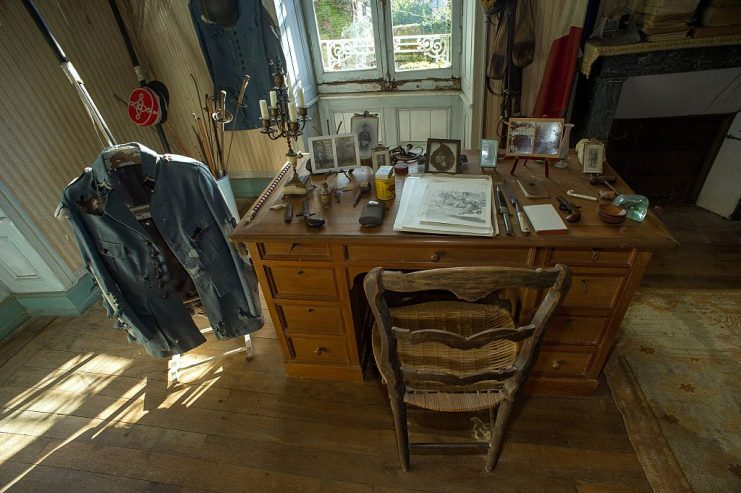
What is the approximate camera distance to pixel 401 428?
46.4 inches

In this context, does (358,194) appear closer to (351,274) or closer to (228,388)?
(351,274)

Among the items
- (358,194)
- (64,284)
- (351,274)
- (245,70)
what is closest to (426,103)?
(245,70)

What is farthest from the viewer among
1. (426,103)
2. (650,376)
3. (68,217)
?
Answer: (426,103)

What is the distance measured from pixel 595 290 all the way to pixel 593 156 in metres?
0.51

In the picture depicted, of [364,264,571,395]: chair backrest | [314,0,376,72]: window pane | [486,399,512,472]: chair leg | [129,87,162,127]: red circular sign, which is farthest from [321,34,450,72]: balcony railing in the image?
[486,399,512,472]: chair leg

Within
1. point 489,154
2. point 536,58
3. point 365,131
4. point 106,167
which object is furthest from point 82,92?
point 536,58

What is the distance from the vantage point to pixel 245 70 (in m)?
2.60

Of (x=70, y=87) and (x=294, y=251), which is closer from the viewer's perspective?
(x=294, y=251)

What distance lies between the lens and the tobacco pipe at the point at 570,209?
1.14 metres

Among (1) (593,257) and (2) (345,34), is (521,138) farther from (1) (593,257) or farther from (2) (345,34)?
(2) (345,34)

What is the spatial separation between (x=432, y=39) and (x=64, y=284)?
3120 mm

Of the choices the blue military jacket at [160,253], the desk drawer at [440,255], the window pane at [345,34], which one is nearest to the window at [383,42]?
the window pane at [345,34]

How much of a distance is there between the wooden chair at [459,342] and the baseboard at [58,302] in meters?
2.12

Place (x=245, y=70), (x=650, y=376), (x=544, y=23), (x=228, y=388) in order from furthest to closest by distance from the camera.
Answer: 1. (x=245, y=70)
2. (x=544, y=23)
3. (x=228, y=388)
4. (x=650, y=376)
